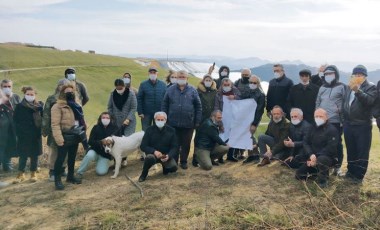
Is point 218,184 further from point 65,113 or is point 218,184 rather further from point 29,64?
point 29,64

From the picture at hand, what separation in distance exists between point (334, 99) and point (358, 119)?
2.20 feet

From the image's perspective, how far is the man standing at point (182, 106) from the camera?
8.57m

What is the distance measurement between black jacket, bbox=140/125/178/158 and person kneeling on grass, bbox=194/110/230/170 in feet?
2.76

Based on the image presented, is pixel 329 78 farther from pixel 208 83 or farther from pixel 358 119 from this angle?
pixel 208 83

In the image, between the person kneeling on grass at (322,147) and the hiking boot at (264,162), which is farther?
the hiking boot at (264,162)

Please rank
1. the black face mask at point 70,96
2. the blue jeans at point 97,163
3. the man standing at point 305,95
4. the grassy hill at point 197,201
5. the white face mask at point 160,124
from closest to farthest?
the grassy hill at point 197,201, the black face mask at point 70,96, the white face mask at point 160,124, the man standing at point 305,95, the blue jeans at point 97,163

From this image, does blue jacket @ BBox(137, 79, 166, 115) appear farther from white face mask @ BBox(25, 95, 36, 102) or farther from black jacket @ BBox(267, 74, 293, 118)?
black jacket @ BBox(267, 74, 293, 118)

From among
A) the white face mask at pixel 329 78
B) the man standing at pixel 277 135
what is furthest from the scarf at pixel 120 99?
the white face mask at pixel 329 78

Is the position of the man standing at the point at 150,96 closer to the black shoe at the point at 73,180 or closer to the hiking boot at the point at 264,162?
the black shoe at the point at 73,180

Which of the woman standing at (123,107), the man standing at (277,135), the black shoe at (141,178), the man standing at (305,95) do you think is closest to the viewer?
the black shoe at (141,178)

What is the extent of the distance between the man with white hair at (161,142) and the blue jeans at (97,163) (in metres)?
1.13

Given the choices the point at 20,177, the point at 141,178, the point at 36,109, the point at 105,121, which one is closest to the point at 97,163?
the point at 105,121

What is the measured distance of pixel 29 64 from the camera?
41688 millimetres

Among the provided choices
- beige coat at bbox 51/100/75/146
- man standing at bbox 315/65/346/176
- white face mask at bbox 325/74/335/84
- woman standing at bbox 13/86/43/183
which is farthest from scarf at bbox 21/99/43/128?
white face mask at bbox 325/74/335/84
